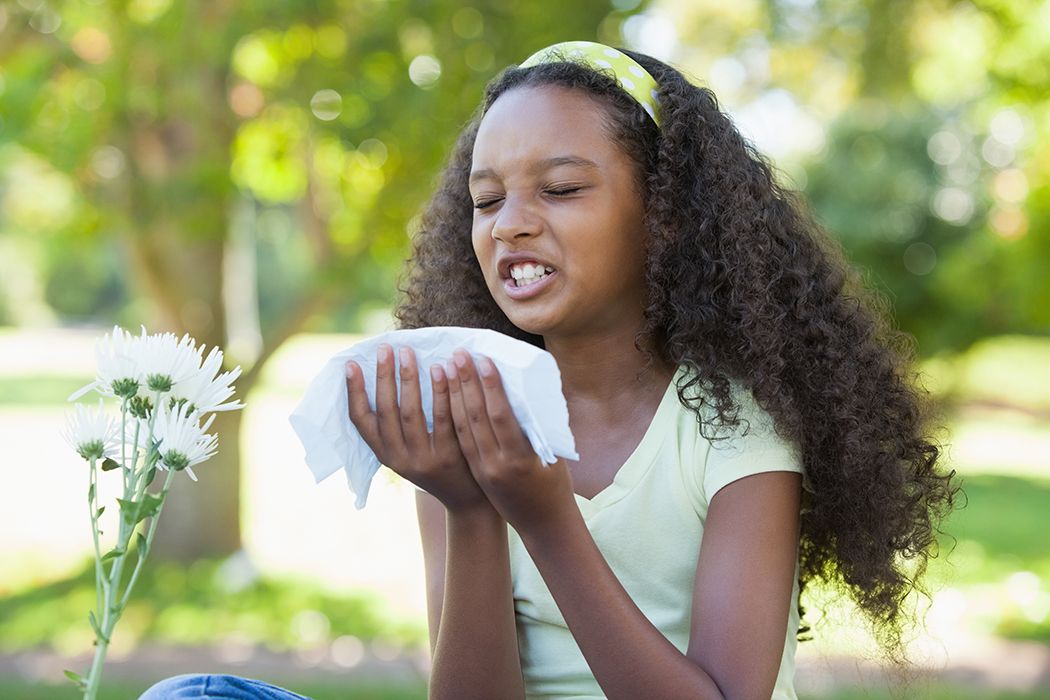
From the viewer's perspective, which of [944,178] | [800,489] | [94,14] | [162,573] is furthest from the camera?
[944,178]

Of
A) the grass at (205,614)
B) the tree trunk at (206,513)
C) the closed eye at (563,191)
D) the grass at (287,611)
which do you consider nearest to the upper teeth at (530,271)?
the closed eye at (563,191)

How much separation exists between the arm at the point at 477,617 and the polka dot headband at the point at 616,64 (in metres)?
0.91

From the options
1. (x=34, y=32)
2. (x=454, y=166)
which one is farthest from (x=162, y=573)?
(x=454, y=166)

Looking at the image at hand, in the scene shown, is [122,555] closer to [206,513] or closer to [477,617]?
[477,617]

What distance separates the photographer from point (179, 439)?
1.61m

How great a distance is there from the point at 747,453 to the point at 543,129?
699mm

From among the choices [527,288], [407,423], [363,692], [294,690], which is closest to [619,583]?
[407,423]

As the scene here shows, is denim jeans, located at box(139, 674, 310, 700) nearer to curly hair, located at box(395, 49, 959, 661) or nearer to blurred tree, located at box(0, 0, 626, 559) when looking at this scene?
curly hair, located at box(395, 49, 959, 661)

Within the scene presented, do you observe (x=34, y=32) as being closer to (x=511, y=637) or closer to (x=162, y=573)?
(x=162, y=573)

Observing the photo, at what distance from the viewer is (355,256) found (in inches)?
293

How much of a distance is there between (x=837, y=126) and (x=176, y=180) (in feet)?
32.6

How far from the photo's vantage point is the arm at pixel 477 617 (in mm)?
2068

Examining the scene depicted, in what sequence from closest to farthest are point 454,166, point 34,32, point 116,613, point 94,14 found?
point 116,613
point 454,166
point 94,14
point 34,32

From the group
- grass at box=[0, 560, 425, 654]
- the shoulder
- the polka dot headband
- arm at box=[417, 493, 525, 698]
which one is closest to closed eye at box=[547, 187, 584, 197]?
the polka dot headband
